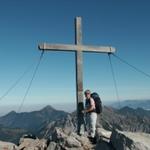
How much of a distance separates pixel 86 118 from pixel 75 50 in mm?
4616

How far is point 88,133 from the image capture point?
1950 cm

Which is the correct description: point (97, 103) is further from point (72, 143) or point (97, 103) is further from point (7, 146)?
point (7, 146)

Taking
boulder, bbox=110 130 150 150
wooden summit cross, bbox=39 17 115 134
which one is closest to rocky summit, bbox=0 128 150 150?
boulder, bbox=110 130 150 150

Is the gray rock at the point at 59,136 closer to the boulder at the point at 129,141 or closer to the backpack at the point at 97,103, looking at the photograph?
the backpack at the point at 97,103

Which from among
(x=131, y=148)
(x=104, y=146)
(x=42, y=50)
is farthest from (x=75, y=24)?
(x=131, y=148)

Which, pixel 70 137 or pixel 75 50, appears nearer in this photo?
pixel 70 137

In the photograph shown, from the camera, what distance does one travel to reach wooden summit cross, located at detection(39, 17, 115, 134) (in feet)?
66.0

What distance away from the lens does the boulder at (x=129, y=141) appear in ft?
43.1

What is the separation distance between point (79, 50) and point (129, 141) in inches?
363

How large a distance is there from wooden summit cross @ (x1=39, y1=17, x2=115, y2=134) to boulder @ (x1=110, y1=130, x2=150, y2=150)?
17.4 feet

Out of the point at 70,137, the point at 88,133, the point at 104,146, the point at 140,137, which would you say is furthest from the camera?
the point at 88,133

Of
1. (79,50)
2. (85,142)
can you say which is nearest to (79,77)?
(79,50)

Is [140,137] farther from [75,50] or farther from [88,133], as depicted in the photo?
[75,50]

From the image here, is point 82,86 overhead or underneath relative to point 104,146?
overhead
